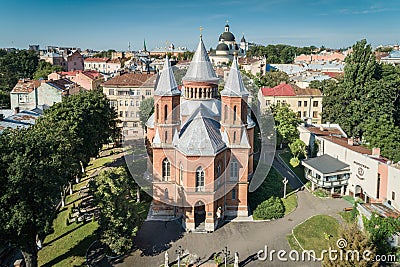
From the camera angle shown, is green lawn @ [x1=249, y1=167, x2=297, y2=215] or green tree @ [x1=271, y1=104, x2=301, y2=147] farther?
green tree @ [x1=271, y1=104, x2=301, y2=147]

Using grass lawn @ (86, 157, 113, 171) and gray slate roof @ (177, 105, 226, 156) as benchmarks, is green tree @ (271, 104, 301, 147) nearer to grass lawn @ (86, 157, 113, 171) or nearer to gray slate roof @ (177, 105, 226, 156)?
gray slate roof @ (177, 105, 226, 156)

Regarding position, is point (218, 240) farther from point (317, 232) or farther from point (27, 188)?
point (27, 188)

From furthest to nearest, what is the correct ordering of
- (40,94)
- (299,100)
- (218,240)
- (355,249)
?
(299,100), (40,94), (218,240), (355,249)

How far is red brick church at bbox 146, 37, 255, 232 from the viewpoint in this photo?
26938 millimetres

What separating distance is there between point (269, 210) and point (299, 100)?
3121 cm

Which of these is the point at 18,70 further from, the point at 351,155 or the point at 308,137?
the point at 351,155

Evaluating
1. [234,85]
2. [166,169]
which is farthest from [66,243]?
[234,85]

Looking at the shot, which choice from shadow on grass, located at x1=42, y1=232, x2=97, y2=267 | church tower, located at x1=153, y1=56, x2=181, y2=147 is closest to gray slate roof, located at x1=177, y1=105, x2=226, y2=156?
church tower, located at x1=153, y1=56, x2=181, y2=147

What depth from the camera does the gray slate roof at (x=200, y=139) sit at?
26609 millimetres

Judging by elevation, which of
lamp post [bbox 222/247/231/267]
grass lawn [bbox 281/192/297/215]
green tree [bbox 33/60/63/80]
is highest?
green tree [bbox 33/60/63/80]

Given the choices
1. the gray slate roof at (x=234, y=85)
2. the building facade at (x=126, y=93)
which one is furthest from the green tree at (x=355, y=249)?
the building facade at (x=126, y=93)

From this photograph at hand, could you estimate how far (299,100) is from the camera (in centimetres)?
5697

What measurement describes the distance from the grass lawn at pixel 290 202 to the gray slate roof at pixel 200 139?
810 centimetres

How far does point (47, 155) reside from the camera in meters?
22.2
